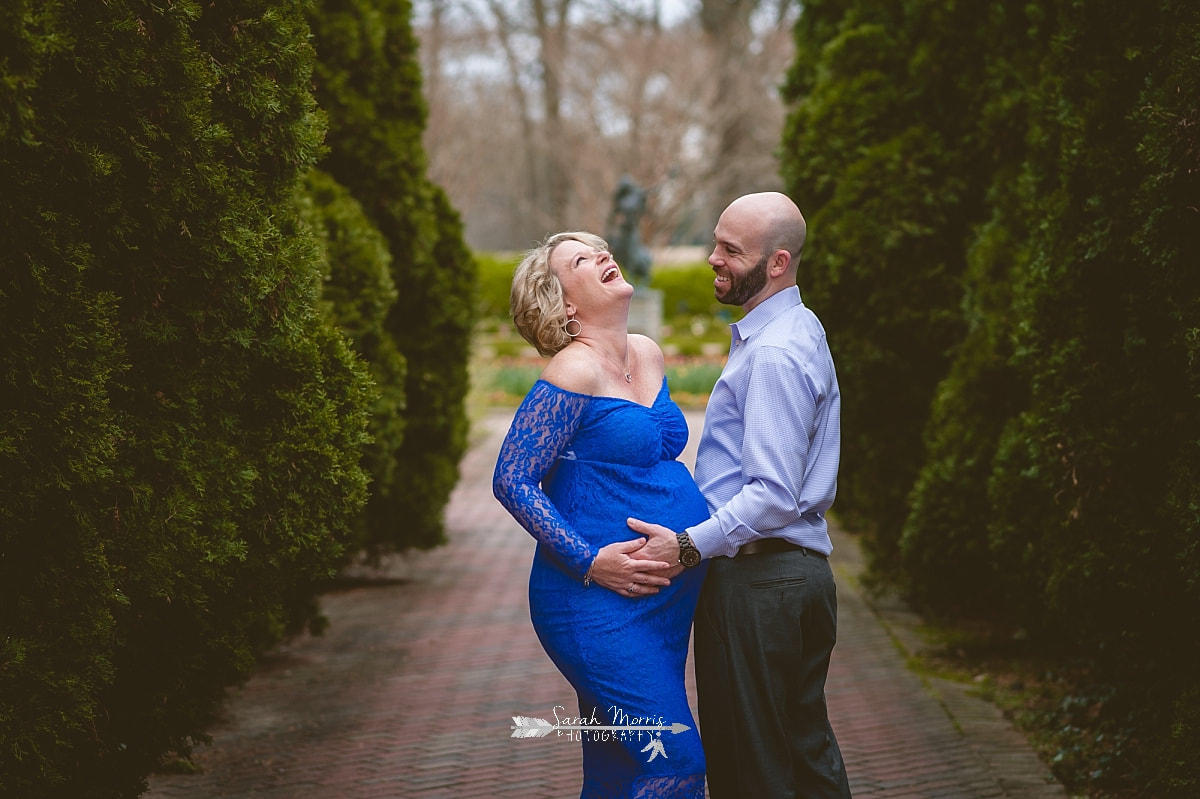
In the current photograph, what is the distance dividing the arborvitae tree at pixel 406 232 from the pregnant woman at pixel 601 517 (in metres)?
3.30

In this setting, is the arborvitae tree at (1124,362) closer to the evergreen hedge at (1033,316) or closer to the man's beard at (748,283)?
the evergreen hedge at (1033,316)

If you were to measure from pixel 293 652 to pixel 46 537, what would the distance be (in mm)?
3754

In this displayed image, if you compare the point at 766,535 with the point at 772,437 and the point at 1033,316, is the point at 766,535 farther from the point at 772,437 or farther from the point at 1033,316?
the point at 1033,316

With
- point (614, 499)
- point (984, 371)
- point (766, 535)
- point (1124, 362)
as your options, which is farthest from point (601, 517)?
point (984, 371)

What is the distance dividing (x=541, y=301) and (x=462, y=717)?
9.56 ft

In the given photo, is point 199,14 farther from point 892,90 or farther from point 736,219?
point 892,90

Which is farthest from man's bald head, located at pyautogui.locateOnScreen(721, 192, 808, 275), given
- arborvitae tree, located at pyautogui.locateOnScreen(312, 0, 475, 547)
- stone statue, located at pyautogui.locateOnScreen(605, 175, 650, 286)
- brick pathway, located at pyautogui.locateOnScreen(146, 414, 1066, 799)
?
stone statue, located at pyautogui.locateOnScreen(605, 175, 650, 286)

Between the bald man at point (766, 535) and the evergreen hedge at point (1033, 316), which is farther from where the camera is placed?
the evergreen hedge at point (1033, 316)

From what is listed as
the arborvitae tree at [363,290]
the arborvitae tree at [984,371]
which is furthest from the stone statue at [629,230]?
the arborvitae tree at [363,290]

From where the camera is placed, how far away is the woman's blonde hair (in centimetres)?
309

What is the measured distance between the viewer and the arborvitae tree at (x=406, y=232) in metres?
6.51

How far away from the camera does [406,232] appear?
23.0 feet

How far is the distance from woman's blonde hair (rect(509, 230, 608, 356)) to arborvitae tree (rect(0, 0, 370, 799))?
0.80 meters

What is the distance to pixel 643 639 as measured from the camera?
2.98m
